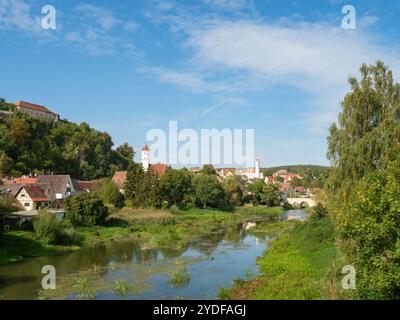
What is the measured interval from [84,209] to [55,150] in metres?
49.9

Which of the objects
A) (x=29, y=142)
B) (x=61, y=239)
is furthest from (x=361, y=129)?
(x=29, y=142)

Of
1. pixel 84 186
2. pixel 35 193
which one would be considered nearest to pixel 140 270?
pixel 35 193

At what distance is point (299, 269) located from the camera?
84.8ft

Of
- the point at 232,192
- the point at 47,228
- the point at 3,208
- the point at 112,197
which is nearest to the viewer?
the point at 3,208

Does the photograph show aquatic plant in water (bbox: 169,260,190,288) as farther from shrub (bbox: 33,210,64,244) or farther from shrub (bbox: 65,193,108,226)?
shrub (bbox: 65,193,108,226)

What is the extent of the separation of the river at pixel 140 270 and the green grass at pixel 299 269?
141 centimetres

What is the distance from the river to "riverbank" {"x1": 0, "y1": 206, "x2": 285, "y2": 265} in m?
1.46

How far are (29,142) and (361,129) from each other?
255ft

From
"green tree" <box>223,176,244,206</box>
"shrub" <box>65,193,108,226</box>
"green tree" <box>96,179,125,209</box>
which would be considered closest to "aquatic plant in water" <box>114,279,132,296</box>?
"shrub" <box>65,193,108,226</box>

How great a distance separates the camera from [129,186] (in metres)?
65.4

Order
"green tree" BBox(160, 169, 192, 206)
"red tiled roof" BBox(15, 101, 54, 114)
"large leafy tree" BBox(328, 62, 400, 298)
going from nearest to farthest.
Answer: "large leafy tree" BBox(328, 62, 400, 298), "green tree" BBox(160, 169, 192, 206), "red tiled roof" BBox(15, 101, 54, 114)

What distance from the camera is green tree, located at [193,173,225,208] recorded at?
75250 millimetres

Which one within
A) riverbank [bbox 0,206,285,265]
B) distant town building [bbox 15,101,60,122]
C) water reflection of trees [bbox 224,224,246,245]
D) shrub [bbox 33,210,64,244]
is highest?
distant town building [bbox 15,101,60,122]

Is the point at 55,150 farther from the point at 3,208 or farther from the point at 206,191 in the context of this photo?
the point at 3,208
